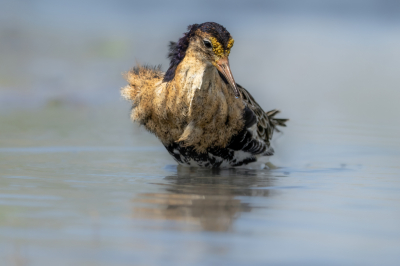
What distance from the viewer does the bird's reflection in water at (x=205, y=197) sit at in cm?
422

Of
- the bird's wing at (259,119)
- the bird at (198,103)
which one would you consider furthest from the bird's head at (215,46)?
the bird's wing at (259,119)

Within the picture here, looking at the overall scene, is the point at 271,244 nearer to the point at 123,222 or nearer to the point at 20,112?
the point at 123,222

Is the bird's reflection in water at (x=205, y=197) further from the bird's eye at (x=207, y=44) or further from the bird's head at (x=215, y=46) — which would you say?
the bird's eye at (x=207, y=44)

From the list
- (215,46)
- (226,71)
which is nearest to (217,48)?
(215,46)

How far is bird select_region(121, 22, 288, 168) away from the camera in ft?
19.1

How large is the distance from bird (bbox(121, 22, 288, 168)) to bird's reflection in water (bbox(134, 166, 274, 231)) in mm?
240

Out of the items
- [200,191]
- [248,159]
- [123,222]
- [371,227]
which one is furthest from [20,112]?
[371,227]

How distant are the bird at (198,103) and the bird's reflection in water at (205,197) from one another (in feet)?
0.79

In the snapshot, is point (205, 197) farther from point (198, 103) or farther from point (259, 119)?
point (259, 119)

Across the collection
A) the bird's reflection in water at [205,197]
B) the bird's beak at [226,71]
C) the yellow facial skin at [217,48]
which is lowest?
the bird's reflection in water at [205,197]

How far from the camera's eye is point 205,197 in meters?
4.98

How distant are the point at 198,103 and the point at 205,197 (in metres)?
1.19

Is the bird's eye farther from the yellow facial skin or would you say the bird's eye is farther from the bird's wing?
the bird's wing

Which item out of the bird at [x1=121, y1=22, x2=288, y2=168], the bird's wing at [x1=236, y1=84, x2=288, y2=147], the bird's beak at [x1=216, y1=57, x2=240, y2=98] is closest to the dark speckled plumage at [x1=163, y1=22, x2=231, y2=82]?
the bird at [x1=121, y1=22, x2=288, y2=168]
